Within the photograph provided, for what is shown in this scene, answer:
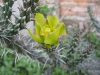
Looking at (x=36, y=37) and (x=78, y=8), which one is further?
(x=78, y=8)

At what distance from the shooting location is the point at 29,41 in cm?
101

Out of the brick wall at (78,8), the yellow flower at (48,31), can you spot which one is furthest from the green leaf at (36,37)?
the brick wall at (78,8)

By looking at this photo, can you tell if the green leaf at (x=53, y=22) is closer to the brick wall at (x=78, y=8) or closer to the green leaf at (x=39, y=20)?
the green leaf at (x=39, y=20)

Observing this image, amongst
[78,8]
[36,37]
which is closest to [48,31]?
[36,37]

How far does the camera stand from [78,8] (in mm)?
3246

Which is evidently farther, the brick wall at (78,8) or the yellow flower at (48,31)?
the brick wall at (78,8)

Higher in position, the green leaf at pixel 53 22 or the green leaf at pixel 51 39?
the green leaf at pixel 53 22

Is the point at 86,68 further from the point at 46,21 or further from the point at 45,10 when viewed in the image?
the point at 45,10

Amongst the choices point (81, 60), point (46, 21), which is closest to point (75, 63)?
point (81, 60)

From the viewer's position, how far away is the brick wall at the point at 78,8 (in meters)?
3.21

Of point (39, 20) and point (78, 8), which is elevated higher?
point (39, 20)

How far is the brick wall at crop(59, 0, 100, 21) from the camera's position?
321cm

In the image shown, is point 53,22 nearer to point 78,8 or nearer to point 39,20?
point 39,20

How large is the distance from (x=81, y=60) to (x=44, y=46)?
756mm
